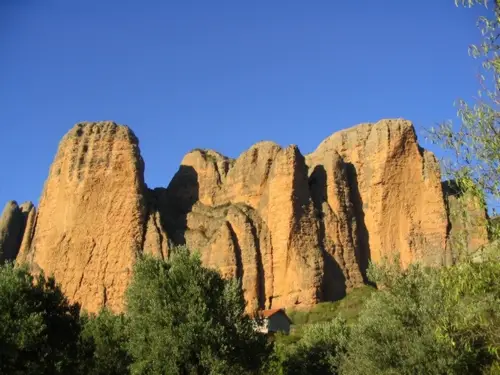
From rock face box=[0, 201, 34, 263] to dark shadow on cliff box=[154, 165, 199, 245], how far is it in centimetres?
2440

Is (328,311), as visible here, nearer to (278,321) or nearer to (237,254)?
(278,321)

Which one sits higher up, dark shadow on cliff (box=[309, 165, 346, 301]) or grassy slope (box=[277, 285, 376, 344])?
dark shadow on cliff (box=[309, 165, 346, 301])

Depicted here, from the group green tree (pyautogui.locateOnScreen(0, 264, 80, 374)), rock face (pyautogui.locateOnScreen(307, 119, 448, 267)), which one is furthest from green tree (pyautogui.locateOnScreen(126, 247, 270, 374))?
rock face (pyautogui.locateOnScreen(307, 119, 448, 267))

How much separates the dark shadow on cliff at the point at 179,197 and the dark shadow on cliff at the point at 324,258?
16674mm

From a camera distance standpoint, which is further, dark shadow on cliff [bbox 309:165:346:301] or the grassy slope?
dark shadow on cliff [bbox 309:165:346:301]

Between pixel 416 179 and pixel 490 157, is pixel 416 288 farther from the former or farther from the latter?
pixel 416 179

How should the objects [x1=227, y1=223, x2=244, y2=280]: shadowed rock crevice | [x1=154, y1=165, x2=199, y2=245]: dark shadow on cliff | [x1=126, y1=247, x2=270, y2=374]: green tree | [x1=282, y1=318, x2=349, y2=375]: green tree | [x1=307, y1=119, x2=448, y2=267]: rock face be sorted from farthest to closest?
A: [x1=154, y1=165, x2=199, y2=245]: dark shadow on cliff < [x1=307, y1=119, x2=448, y2=267]: rock face < [x1=227, y1=223, x2=244, y2=280]: shadowed rock crevice < [x1=282, y1=318, x2=349, y2=375]: green tree < [x1=126, y1=247, x2=270, y2=374]: green tree

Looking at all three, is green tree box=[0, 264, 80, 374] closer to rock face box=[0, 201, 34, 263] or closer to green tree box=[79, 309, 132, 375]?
green tree box=[79, 309, 132, 375]

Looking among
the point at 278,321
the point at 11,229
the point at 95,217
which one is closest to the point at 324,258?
the point at 278,321

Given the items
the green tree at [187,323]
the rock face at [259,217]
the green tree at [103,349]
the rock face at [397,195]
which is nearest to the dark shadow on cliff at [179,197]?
the rock face at [259,217]

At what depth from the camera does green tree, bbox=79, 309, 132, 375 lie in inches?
1298

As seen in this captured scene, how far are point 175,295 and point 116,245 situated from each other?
50606 mm

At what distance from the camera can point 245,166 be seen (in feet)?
285

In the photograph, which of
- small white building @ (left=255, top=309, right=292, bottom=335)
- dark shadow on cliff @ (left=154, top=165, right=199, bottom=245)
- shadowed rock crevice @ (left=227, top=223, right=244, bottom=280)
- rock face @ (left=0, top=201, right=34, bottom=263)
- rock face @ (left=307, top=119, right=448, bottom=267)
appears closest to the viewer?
small white building @ (left=255, top=309, right=292, bottom=335)
